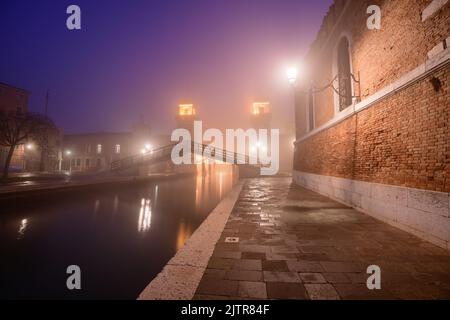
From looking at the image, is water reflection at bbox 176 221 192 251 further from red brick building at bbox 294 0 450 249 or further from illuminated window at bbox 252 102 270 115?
illuminated window at bbox 252 102 270 115

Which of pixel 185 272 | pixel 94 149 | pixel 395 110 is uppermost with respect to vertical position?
pixel 94 149

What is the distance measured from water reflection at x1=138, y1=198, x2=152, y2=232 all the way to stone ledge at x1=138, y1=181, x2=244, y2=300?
3.44 meters

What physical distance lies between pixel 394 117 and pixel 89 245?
8398mm

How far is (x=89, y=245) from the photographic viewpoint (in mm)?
5730

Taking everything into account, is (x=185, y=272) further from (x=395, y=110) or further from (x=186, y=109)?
(x=186, y=109)

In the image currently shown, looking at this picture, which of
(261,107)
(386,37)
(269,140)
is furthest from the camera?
(261,107)

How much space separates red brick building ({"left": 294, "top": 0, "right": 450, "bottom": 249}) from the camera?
13.6 feet

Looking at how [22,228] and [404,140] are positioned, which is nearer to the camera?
[404,140]

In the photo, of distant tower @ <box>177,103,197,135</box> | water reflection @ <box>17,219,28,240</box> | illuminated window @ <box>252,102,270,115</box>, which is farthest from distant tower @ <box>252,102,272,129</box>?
water reflection @ <box>17,219,28,240</box>

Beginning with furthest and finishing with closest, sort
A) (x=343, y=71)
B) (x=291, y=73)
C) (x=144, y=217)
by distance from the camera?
(x=343, y=71) → (x=144, y=217) → (x=291, y=73)

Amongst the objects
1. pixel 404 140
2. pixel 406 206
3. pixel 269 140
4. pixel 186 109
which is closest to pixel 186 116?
pixel 186 109

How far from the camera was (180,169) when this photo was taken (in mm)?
40750

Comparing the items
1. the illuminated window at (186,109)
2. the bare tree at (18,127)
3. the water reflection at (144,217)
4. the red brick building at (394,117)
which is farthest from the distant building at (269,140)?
the red brick building at (394,117)
